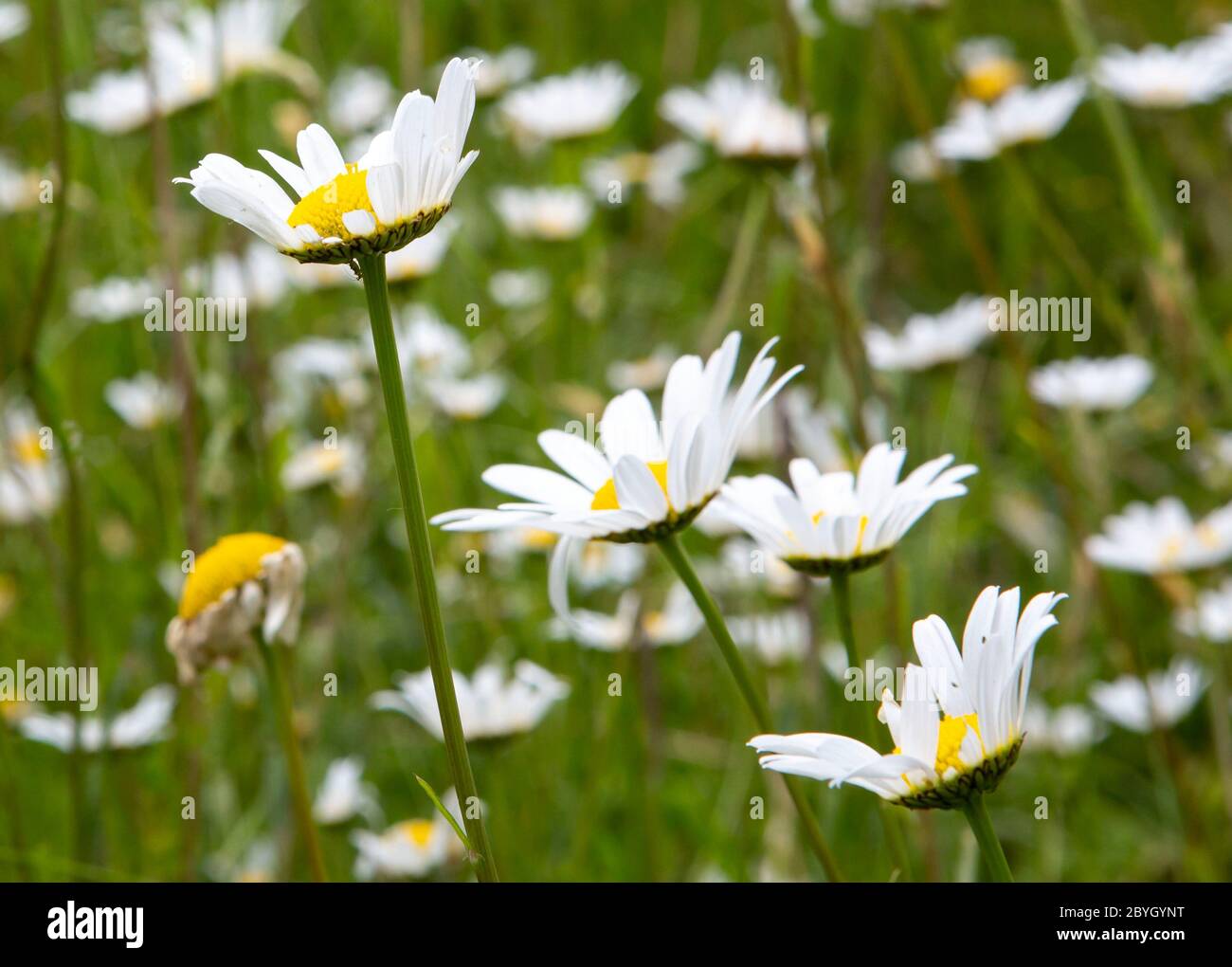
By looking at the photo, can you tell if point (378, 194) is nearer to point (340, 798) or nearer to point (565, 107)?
point (340, 798)

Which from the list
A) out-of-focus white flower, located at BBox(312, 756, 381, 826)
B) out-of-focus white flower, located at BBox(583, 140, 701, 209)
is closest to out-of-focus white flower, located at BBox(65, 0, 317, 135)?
out-of-focus white flower, located at BBox(583, 140, 701, 209)

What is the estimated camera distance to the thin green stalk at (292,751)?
619mm

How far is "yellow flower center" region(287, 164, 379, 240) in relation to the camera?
44cm

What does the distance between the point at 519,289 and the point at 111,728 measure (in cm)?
78

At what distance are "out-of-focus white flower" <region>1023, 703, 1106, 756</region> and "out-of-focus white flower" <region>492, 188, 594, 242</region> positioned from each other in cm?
71

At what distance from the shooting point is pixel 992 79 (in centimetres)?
151

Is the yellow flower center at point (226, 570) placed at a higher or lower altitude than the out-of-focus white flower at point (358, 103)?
lower

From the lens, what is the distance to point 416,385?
3.94 ft

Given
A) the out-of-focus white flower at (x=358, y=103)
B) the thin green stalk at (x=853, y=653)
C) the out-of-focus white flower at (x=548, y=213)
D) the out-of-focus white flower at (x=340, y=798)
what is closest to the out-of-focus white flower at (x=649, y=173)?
the out-of-focus white flower at (x=548, y=213)

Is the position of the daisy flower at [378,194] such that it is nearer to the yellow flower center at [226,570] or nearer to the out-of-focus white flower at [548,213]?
the yellow flower center at [226,570]

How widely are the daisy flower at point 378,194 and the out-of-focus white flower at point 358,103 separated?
1106 millimetres

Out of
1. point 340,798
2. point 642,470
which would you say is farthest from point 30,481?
point 642,470
